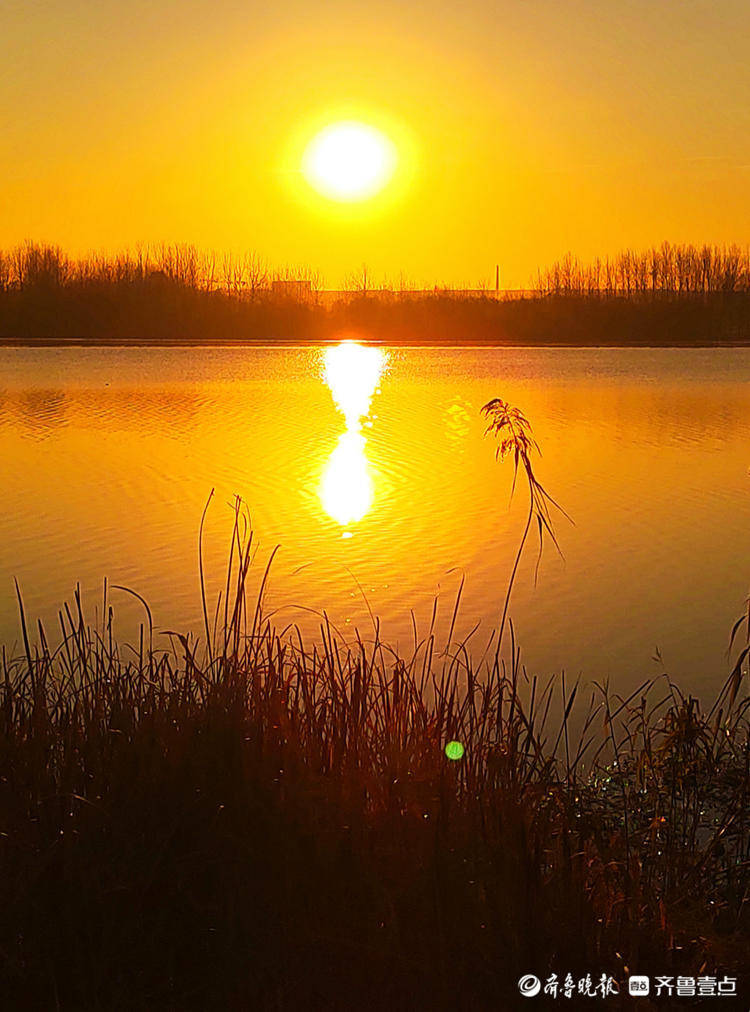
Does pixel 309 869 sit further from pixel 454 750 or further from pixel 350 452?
pixel 350 452

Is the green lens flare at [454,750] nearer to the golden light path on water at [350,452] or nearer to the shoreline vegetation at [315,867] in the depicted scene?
the shoreline vegetation at [315,867]

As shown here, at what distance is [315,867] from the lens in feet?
7.80

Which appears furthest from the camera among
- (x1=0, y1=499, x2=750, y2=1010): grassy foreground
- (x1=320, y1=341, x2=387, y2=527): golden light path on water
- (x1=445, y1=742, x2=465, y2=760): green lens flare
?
(x1=320, y1=341, x2=387, y2=527): golden light path on water

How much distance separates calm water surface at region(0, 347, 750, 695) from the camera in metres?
5.35

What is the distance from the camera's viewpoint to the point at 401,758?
2895 millimetres

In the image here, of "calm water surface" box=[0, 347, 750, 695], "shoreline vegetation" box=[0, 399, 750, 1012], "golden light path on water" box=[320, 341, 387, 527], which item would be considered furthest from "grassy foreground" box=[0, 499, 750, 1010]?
"golden light path on water" box=[320, 341, 387, 527]

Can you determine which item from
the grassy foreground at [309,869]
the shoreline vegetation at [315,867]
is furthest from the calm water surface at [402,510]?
the grassy foreground at [309,869]

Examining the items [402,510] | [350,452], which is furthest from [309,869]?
[350,452]

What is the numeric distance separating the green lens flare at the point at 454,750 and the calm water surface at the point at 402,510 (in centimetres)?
148

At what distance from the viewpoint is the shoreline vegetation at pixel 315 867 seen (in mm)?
2168

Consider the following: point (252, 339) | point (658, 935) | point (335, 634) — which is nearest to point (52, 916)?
point (658, 935)

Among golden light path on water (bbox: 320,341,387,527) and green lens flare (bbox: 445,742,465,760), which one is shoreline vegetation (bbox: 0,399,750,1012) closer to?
green lens flare (bbox: 445,742,465,760)

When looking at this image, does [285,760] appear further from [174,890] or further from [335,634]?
[335,634]

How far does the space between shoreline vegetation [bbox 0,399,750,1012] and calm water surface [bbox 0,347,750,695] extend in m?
1.63
